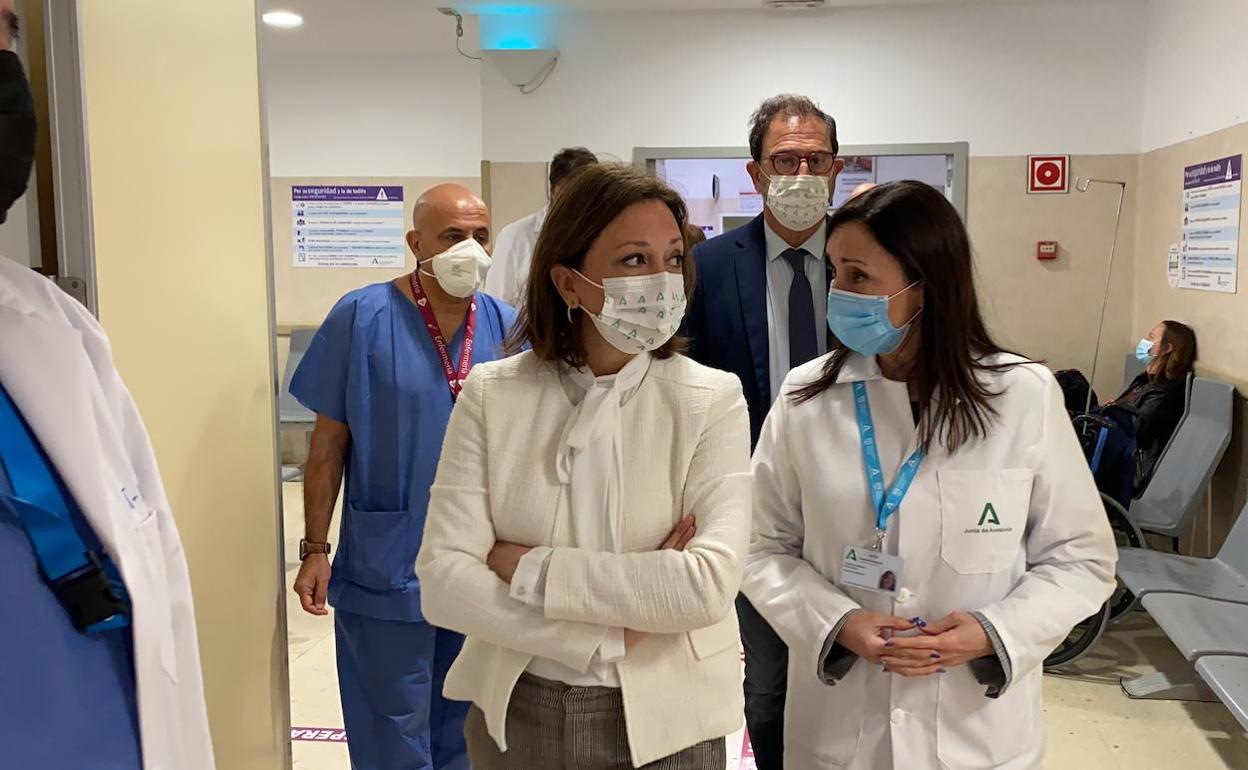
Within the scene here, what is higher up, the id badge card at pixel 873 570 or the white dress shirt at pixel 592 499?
the white dress shirt at pixel 592 499

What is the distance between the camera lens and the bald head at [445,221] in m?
2.51

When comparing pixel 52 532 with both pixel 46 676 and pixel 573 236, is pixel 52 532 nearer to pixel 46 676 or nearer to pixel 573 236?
pixel 46 676

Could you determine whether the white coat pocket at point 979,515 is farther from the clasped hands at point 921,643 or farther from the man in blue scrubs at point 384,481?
the man in blue scrubs at point 384,481

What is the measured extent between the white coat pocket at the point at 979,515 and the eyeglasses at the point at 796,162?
90 centimetres

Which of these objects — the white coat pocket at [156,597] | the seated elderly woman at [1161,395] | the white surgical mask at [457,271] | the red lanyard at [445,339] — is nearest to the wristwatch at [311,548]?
the red lanyard at [445,339]

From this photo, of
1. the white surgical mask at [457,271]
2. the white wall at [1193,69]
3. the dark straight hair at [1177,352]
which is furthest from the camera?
the dark straight hair at [1177,352]

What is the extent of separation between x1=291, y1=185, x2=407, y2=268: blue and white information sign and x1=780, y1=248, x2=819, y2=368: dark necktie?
5.24m

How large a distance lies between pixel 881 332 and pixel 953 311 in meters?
0.11

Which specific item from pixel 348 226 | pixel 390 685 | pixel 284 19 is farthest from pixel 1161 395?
pixel 348 226

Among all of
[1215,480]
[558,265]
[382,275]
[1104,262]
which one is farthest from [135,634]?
[382,275]

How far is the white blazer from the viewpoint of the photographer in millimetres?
1314

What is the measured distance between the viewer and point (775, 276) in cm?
218

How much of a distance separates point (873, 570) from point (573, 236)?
2.21 ft

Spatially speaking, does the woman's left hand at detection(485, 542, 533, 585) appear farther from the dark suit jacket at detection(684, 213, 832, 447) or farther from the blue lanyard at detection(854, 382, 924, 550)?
the dark suit jacket at detection(684, 213, 832, 447)
